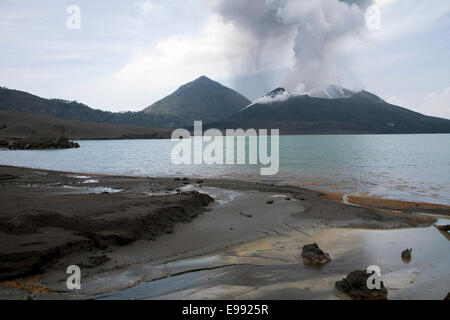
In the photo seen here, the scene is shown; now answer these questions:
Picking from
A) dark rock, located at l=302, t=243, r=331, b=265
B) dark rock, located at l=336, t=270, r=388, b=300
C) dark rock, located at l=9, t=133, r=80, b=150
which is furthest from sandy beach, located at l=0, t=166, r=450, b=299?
dark rock, located at l=9, t=133, r=80, b=150

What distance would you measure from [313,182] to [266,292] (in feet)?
51.5

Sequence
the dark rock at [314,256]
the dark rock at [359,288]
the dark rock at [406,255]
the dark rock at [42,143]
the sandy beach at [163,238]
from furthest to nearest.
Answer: the dark rock at [42,143] < the dark rock at [406,255] < the dark rock at [314,256] < the sandy beach at [163,238] < the dark rock at [359,288]

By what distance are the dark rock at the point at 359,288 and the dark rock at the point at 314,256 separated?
40.2 inches

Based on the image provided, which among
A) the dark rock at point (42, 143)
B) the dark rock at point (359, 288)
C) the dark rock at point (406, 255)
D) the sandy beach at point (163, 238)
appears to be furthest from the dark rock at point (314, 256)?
the dark rock at point (42, 143)

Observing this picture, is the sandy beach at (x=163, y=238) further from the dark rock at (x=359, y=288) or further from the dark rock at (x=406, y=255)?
the dark rock at (x=406, y=255)

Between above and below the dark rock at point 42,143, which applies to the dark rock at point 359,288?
below

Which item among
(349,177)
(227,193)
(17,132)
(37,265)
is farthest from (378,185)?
(17,132)

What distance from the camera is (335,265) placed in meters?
6.33

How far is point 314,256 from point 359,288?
140 cm

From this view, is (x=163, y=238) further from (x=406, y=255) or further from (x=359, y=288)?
(x=406, y=255)

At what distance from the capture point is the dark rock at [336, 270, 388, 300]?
4.95 metres

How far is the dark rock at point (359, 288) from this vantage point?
4.95 m

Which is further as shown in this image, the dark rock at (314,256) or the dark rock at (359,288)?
the dark rock at (314,256)
